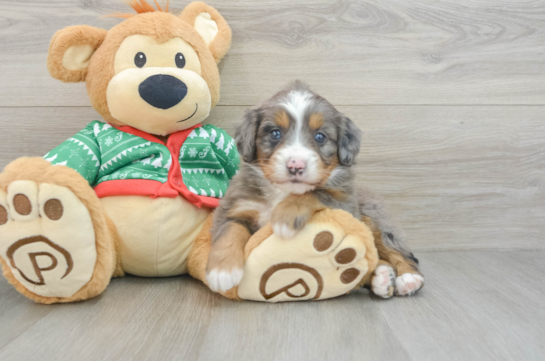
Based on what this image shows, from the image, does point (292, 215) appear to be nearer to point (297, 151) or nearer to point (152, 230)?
point (297, 151)

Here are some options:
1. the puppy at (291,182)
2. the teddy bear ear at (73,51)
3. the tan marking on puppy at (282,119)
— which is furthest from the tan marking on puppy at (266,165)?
the teddy bear ear at (73,51)

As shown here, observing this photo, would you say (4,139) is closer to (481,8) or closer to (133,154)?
(133,154)

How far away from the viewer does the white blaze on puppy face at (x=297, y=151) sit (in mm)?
1289

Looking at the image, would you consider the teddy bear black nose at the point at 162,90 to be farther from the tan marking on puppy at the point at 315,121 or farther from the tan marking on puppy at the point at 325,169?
the tan marking on puppy at the point at 325,169

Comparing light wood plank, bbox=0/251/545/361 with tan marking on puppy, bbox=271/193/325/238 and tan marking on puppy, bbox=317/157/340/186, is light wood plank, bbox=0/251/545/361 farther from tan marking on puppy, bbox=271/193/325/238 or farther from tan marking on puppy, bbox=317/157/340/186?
tan marking on puppy, bbox=317/157/340/186

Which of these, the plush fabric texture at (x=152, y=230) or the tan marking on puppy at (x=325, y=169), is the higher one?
the tan marking on puppy at (x=325, y=169)

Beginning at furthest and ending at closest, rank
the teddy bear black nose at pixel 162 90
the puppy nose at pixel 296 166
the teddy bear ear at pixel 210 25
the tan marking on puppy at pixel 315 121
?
the teddy bear ear at pixel 210 25, the teddy bear black nose at pixel 162 90, the tan marking on puppy at pixel 315 121, the puppy nose at pixel 296 166

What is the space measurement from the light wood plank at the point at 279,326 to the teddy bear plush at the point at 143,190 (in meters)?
0.08

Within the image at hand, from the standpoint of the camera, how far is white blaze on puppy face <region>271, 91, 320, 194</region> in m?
1.29

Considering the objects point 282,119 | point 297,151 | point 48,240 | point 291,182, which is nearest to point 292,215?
point 291,182

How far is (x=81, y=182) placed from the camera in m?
1.35

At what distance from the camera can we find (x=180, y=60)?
161cm

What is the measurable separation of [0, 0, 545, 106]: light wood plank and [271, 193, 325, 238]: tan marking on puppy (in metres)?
0.84

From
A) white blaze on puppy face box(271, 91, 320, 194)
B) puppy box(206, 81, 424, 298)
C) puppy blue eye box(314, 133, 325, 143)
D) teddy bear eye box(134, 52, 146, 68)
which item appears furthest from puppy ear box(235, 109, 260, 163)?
teddy bear eye box(134, 52, 146, 68)
